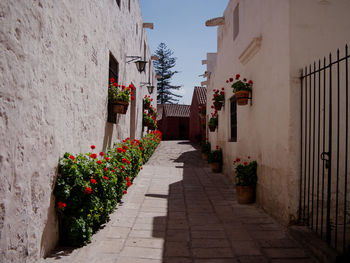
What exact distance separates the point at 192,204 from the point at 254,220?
127 cm

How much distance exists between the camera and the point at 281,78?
400 cm

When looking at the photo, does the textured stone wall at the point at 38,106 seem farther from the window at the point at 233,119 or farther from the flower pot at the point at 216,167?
the flower pot at the point at 216,167

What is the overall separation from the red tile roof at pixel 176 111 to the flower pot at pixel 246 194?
22.8 m

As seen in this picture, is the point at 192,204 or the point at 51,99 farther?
the point at 192,204

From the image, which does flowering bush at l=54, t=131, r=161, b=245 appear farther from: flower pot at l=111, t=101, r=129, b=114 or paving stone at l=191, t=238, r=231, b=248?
Answer: flower pot at l=111, t=101, r=129, b=114

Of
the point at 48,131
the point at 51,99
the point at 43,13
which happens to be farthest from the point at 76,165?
the point at 43,13

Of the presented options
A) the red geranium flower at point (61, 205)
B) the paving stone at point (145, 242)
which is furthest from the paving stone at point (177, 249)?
the red geranium flower at point (61, 205)

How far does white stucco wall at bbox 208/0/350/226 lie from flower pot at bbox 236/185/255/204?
7.7 inches

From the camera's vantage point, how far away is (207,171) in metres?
9.18

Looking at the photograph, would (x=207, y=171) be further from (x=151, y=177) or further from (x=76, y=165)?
(x=76, y=165)

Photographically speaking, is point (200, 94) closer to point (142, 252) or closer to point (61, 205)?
point (142, 252)

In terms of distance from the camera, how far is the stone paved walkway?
2.96 meters

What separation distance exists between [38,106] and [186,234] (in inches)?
96.1

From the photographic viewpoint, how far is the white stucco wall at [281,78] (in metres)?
3.75
